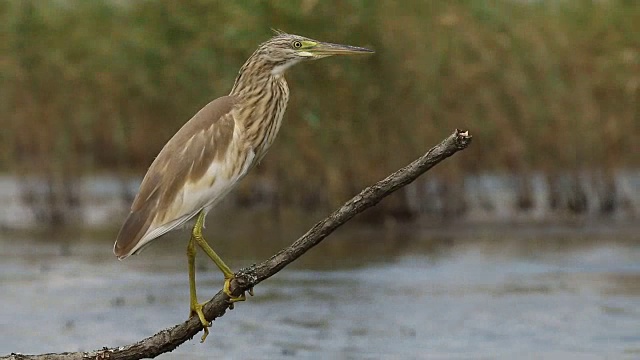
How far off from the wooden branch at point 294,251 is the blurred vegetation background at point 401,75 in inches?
361

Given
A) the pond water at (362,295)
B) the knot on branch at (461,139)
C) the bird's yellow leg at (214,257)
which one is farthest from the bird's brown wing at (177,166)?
the pond water at (362,295)

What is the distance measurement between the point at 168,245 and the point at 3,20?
133 inches

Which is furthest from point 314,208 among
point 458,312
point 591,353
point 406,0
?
point 591,353

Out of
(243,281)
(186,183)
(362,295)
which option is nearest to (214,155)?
(186,183)

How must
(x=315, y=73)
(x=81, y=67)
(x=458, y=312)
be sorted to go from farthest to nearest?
(x=81, y=67) → (x=315, y=73) → (x=458, y=312)

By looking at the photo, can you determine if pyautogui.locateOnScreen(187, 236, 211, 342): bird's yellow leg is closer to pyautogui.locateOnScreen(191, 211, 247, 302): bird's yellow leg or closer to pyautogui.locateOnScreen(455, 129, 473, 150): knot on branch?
pyautogui.locateOnScreen(191, 211, 247, 302): bird's yellow leg

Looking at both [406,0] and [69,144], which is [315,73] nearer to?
[406,0]

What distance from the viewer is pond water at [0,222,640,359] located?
10.5 metres

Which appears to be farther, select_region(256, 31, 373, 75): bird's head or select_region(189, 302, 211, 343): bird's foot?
select_region(256, 31, 373, 75): bird's head

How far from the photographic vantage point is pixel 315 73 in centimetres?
1642

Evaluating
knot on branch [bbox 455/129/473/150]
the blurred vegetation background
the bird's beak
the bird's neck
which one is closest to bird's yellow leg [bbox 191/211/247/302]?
the bird's neck

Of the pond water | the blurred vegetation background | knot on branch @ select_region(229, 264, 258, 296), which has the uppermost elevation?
the blurred vegetation background

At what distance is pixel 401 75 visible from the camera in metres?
16.5

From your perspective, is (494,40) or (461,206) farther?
(461,206)
